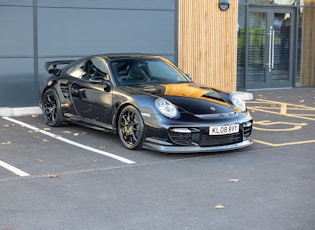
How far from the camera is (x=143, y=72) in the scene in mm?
8141

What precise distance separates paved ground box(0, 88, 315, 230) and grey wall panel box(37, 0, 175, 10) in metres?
3.35

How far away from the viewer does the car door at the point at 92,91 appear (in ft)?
25.5

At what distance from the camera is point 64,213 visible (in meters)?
4.66

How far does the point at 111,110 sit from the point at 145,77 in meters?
0.81

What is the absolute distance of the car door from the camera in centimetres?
778

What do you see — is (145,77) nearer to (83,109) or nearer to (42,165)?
(83,109)

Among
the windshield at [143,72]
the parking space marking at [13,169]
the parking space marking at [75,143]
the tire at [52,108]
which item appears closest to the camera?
the parking space marking at [13,169]

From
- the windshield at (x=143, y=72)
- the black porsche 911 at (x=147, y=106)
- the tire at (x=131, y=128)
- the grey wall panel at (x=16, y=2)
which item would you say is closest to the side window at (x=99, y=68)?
the black porsche 911 at (x=147, y=106)

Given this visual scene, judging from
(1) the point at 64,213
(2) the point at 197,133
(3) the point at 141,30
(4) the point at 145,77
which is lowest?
(1) the point at 64,213

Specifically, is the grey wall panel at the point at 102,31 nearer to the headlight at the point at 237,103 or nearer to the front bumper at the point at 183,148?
the headlight at the point at 237,103

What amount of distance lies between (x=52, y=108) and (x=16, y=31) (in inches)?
92.1

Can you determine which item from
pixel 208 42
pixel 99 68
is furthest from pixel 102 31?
pixel 99 68

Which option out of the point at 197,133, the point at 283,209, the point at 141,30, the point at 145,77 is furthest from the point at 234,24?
the point at 283,209

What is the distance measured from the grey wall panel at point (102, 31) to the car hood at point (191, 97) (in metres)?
3.87
